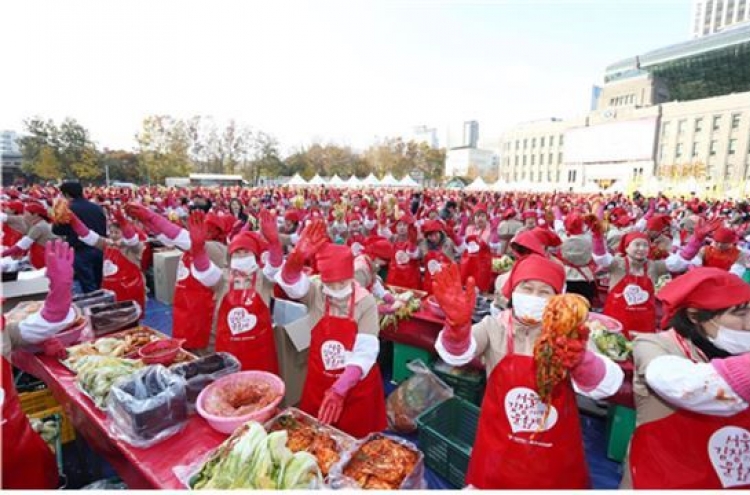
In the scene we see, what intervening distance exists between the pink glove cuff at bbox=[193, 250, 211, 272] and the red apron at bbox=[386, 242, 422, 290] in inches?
131

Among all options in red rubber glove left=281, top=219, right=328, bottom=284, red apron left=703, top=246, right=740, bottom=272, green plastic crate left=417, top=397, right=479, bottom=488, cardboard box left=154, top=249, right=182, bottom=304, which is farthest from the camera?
cardboard box left=154, top=249, right=182, bottom=304

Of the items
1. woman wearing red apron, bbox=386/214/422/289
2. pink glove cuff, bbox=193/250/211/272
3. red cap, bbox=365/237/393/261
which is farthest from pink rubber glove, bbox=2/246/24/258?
woman wearing red apron, bbox=386/214/422/289

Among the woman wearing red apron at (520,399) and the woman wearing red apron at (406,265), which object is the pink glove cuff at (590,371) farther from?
the woman wearing red apron at (406,265)

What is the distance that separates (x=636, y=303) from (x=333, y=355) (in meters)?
3.89

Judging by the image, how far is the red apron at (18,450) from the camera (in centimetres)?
195

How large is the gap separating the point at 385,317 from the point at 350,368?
187cm

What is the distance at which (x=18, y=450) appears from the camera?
6.53ft

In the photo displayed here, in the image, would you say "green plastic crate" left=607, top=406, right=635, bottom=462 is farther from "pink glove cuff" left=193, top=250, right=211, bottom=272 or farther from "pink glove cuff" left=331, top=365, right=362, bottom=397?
"pink glove cuff" left=193, top=250, right=211, bottom=272

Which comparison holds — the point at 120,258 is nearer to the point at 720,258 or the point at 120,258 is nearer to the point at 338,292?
the point at 338,292

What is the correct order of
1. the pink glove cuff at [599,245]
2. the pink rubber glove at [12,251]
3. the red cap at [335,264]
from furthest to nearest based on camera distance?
the pink rubber glove at [12,251] < the pink glove cuff at [599,245] < the red cap at [335,264]

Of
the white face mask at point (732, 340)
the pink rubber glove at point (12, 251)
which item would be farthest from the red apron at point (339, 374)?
the pink rubber glove at point (12, 251)

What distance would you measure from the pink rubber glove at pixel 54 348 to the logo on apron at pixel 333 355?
6.59ft

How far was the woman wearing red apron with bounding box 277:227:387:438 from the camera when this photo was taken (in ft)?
8.69

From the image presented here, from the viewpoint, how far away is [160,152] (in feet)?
142
